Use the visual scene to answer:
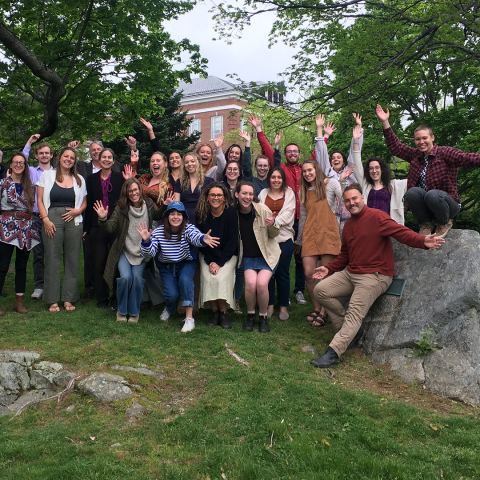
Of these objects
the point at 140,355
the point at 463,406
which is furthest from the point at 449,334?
the point at 140,355

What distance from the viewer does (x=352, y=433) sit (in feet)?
12.6

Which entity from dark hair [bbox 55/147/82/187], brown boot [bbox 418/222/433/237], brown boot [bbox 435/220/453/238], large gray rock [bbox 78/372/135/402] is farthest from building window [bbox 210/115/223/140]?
large gray rock [bbox 78/372/135/402]

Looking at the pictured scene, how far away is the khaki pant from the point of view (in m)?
5.60

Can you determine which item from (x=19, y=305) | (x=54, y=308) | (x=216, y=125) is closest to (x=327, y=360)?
(x=54, y=308)

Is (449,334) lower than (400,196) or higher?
lower

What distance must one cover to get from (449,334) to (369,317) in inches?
44.9

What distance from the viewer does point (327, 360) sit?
5.47m

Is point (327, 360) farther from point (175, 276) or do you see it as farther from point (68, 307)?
point (68, 307)

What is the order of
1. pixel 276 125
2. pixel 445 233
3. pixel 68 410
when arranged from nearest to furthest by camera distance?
pixel 68 410
pixel 445 233
pixel 276 125

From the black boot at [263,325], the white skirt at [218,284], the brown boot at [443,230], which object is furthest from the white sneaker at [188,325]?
the brown boot at [443,230]

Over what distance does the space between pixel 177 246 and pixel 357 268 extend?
2614mm

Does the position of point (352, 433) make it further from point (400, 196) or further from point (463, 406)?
point (400, 196)

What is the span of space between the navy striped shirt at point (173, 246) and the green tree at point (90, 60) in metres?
5.93

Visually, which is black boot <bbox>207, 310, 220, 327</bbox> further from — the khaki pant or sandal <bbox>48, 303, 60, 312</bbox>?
sandal <bbox>48, 303, 60, 312</bbox>
